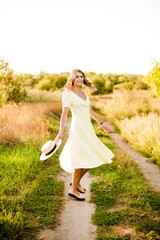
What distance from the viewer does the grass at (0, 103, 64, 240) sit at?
2.99m

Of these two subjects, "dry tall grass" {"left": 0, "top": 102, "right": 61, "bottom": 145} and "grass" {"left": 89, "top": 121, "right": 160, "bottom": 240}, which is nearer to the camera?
"grass" {"left": 89, "top": 121, "right": 160, "bottom": 240}

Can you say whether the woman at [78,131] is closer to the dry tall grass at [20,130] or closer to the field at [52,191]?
the field at [52,191]

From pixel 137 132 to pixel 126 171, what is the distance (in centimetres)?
282

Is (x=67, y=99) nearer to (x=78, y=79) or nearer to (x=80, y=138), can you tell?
(x=78, y=79)

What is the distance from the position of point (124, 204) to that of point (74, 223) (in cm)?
90

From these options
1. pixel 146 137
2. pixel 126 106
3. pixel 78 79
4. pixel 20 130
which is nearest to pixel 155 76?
pixel 126 106

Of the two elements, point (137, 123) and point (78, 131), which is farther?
point (137, 123)

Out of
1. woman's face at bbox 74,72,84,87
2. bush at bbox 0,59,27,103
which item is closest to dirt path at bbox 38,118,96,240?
woman's face at bbox 74,72,84,87

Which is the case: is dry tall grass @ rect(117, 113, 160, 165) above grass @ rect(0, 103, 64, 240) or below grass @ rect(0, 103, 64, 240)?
above

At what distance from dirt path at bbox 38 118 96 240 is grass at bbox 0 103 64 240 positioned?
11cm

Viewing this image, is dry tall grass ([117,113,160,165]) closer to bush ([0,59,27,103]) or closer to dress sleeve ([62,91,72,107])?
dress sleeve ([62,91,72,107])

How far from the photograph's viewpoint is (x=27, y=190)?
12.9 ft

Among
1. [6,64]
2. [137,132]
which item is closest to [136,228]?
[137,132]

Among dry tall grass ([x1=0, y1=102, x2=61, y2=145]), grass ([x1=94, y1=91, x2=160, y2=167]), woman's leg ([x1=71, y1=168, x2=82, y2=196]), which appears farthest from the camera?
grass ([x1=94, y1=91, x2=160, y2=167])
